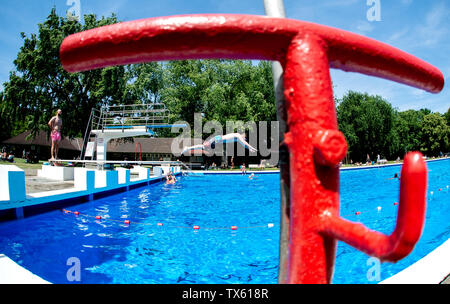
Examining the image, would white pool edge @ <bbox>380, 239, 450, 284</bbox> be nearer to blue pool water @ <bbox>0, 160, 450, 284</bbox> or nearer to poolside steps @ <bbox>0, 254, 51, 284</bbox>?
blue pool water @ <bbox>0, 160, 450, 284</bbox>

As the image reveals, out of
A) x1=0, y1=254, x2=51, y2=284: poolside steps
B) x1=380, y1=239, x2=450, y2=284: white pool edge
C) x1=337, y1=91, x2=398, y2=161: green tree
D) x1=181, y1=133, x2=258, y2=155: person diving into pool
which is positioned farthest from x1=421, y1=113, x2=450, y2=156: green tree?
x1=0, y1=254, x2=51, y2=284: poolside steps

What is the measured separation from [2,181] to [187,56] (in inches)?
285

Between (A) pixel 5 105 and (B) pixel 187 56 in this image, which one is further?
(A) pixel 5 105

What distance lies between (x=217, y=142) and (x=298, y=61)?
3005cm

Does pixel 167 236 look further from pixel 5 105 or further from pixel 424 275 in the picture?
pixel 5 105

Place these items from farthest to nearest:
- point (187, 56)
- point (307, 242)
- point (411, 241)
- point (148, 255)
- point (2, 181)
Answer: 1. point (2, 181)
2. point (148, 255)
3. point (187, 56)
4. point (307, 242)
5. point (411, 241)

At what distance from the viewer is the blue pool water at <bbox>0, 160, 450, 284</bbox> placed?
14.0 ft

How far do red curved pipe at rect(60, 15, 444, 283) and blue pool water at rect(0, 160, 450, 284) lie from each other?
3.93 metres

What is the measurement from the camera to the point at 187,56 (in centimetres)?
89

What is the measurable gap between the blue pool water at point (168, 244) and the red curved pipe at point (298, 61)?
3.93m

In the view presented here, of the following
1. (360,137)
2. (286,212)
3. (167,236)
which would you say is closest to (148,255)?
(167,236)

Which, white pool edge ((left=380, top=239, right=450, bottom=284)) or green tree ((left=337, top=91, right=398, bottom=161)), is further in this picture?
green tree ((left=337, top=91, right=398, bottom=161))

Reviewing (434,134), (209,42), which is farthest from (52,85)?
(434,134)
